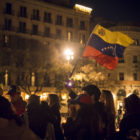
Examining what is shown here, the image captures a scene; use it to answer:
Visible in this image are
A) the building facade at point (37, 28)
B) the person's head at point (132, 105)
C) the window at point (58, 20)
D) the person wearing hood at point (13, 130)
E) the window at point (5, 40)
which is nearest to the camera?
the person wearing hood at point (13, 130)

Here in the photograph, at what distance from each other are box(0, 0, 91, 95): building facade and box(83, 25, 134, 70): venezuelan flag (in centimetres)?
2156

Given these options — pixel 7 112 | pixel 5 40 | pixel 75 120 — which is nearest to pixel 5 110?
pixel 7 112

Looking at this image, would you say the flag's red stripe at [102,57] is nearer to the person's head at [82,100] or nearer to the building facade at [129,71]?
the person's head at [82,100]

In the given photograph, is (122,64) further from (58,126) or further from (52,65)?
(58,126)

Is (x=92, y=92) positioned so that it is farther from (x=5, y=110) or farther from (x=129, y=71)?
(x=129, y=71)

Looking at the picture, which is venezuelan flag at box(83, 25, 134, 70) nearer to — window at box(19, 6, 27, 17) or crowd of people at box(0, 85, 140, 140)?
crowd of people at box(0, 85, 140, 140)

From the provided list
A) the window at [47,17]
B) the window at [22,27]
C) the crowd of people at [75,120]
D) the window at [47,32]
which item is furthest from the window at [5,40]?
the crowd of people at [75,120]

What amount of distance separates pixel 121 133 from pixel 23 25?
35.7 m

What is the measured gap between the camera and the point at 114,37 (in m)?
7.90

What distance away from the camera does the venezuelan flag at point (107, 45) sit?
7.84m

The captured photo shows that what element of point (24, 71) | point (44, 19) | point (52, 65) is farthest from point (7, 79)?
point (44, 19)

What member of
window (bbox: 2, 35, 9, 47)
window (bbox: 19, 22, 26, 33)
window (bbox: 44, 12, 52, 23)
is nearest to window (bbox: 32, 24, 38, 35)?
window (bbox: 19, 22, 26, 33)

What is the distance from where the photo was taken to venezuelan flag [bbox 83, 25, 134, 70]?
7844 millimetres

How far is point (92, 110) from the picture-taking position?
3150 mm
